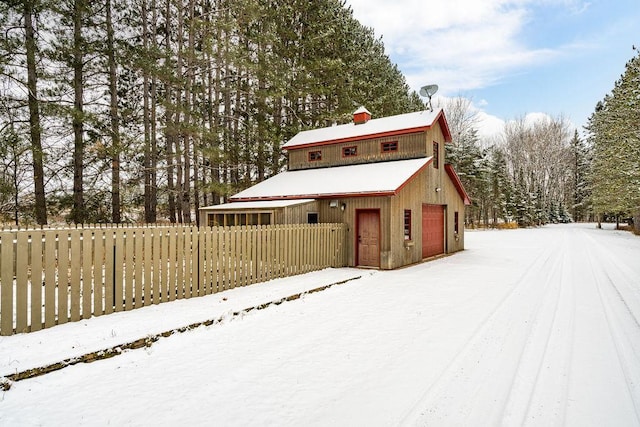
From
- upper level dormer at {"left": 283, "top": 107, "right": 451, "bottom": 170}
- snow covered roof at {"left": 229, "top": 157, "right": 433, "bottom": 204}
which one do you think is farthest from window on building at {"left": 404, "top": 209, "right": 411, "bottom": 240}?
upper level dormer at {"left": 283, "top": 107, "right": 451, "bottom": 170}

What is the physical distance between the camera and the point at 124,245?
6.11 metres

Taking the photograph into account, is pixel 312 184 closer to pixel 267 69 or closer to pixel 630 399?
pixel 267 69

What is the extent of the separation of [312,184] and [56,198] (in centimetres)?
1057

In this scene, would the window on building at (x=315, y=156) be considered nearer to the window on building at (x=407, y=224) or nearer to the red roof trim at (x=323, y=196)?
the red roof trim at (x=323, y=196)

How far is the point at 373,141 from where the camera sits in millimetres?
15578

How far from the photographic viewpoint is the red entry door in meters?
11.9

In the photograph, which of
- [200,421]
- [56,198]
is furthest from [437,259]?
[56,198]

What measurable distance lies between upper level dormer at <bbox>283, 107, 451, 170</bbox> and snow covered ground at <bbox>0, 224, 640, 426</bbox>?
8.66 meters

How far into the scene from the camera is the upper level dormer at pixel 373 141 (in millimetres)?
14539

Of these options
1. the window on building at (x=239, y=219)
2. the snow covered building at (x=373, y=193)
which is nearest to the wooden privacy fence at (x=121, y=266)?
the window on building at (x=239, y=219)

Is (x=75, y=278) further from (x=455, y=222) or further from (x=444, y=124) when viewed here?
(x=455, y=222)

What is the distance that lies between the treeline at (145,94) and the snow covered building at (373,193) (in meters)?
3.39

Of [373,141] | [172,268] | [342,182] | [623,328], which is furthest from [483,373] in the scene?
[373,141]

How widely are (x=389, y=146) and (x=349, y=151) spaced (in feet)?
6.72
